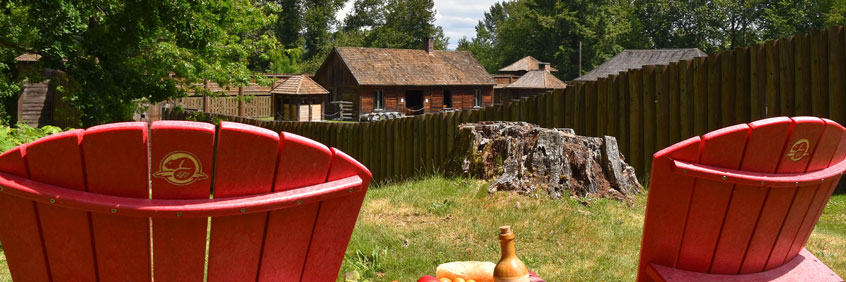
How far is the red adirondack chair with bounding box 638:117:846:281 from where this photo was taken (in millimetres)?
2635

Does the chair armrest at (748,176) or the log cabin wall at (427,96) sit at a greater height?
the chair armrest at (748,176)

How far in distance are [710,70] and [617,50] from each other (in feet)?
224

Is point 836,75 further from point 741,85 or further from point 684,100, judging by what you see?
point 684,100

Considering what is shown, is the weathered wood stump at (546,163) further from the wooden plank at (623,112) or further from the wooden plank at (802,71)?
the wooden plank at (802,71)

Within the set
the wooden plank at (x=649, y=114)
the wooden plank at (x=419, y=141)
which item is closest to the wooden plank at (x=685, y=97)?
the wooden plank at (x=649, y=114)

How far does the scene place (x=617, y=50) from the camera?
75062mm

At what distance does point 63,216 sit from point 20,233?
0.19 m

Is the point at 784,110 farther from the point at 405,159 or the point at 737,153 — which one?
the point at 737,153

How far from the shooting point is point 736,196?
2.74 meters

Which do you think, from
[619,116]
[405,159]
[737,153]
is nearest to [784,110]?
[619,116]

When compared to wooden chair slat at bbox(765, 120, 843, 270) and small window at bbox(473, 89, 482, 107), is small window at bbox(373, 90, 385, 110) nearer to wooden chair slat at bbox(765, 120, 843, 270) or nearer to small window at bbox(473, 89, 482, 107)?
small window at bbox(473, 89, 482, 107)

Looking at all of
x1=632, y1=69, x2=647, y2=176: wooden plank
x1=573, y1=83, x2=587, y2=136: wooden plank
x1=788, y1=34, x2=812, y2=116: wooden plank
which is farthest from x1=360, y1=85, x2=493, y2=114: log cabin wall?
x1=788, y1=34, x2=812, y2=116: wooden plank

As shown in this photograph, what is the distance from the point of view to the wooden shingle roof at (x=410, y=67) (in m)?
41.0

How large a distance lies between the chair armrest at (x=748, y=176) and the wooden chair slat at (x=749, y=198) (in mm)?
37
